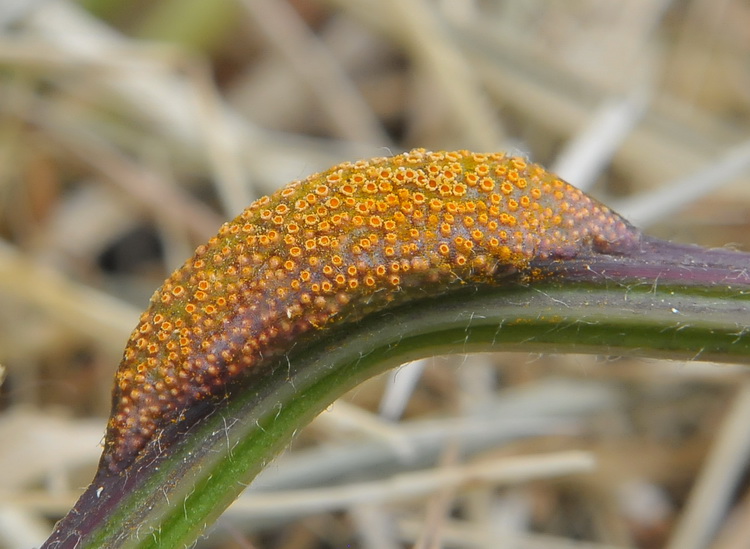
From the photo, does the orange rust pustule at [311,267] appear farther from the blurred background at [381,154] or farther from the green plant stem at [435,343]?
the blurred background at [381,154]

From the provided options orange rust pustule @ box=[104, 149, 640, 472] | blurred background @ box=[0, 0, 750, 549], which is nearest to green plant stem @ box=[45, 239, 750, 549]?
orange rust pustule @ box=[104, 149, 640, 472]

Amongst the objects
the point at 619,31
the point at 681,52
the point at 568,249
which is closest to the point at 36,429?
the point at 568,249

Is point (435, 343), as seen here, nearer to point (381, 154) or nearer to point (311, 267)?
point (311, 267)

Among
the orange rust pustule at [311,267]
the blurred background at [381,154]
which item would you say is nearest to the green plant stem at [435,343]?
the orange rust pustule at [311,267]

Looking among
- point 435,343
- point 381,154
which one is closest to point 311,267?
point 435,343

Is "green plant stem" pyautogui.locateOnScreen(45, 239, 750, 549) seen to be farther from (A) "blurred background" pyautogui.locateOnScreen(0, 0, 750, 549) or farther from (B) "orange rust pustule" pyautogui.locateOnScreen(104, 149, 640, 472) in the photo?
(A) "blurred background" pyautogui.locateOnScreen(0, 0, 750, 549)

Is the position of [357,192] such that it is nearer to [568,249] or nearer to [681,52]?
[568,249]
